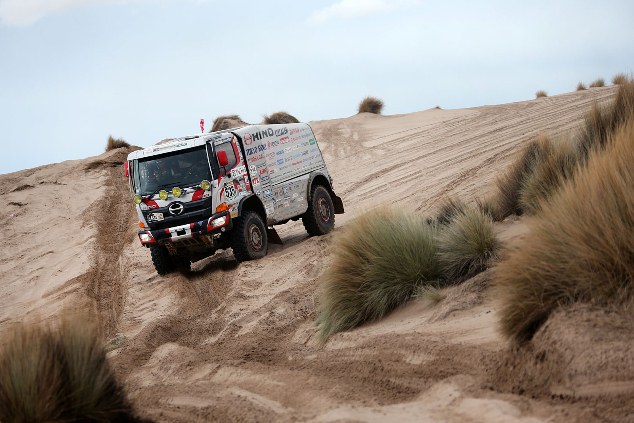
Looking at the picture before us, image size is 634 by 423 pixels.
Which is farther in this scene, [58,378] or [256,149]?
[256,149]

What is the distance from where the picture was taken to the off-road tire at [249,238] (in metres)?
16.3

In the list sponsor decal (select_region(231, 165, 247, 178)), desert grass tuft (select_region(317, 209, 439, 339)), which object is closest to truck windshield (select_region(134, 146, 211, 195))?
sponsor decal (select_region(231, 165, 247, 178))

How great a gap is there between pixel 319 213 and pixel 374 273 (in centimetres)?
815

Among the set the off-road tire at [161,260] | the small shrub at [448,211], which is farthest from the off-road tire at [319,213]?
the small shrub at [448,211]

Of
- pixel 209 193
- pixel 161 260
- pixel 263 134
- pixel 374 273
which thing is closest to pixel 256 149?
pixel 263 134

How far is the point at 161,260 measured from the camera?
16953 millimetres

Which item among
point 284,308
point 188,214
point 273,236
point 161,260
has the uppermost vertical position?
point 188,214

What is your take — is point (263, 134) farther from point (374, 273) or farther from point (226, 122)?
point (226, 122)

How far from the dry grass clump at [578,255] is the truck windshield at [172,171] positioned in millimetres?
9215

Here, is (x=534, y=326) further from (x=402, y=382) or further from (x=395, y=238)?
(x=395, y=238)

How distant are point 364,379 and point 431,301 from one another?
2087mm

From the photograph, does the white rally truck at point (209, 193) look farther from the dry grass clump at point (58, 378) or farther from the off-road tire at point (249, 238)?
the dry grass clump at point (58, 378)

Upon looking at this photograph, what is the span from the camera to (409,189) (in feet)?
69.5

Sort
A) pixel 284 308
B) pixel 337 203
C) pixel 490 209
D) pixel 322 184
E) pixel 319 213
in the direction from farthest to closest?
pixel 337 203 < pixel 322 184 < pixel 319 213 < pixel 490 209 < pixel 284 308
